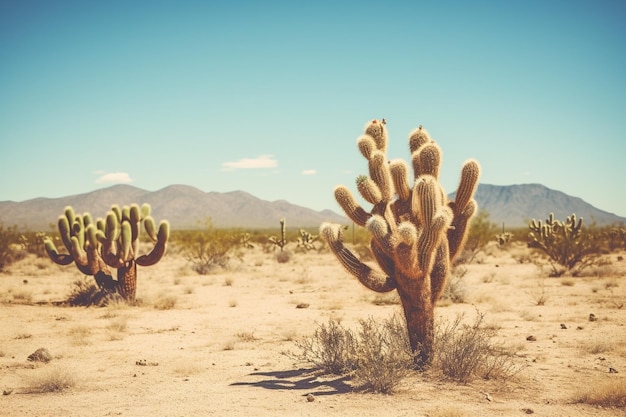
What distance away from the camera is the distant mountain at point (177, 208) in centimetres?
15950

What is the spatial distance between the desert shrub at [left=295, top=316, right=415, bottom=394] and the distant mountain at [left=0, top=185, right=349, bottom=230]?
14680 cm

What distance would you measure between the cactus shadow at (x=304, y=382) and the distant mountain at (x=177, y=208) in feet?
481

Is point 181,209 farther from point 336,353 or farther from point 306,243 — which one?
point 336,353

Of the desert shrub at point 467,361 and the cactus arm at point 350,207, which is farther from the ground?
the cactus arm at point 350,207

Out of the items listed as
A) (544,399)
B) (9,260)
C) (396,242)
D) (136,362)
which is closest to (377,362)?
(396,242)

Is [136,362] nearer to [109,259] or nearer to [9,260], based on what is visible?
[109,259]

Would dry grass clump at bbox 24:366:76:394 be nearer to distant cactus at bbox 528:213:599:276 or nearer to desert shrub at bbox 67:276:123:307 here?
desert shrub at bbox 67:276:123:307

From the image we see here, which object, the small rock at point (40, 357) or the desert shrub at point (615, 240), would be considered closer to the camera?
the small rock at point (40, 357)

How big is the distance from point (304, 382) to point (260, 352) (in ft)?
7.37

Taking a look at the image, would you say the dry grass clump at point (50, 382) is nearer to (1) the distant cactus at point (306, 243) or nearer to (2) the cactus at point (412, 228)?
(2) the cactus at point (412, 228)

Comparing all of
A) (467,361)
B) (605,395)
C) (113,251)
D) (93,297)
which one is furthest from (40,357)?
(605,395)

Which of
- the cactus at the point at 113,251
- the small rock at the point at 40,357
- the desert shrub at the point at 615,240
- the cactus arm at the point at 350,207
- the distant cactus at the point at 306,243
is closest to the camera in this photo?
the cactus arm at the point at 350,207

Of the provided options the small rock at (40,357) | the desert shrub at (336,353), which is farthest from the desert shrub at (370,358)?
the small rock at (40,357)

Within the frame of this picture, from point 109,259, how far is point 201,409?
967cm
